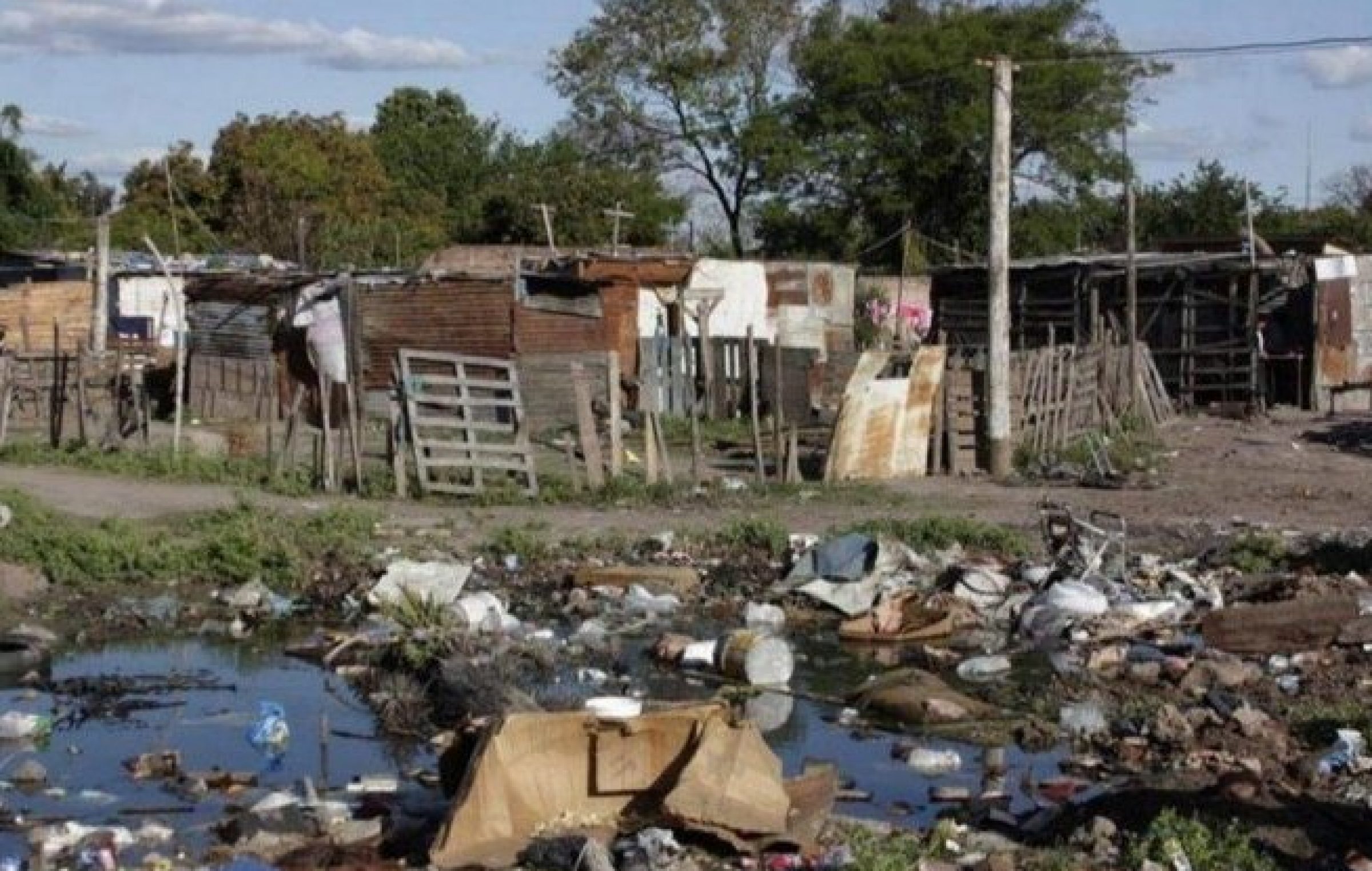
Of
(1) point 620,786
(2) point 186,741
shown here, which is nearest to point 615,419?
(2) point 186,741

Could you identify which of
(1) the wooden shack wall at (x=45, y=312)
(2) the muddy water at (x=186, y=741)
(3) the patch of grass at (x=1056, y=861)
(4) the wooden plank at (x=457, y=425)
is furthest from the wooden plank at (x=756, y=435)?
(1) the wooden shack wall at (x=45, y=312)

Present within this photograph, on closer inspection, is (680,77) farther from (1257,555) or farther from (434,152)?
(1257,555)

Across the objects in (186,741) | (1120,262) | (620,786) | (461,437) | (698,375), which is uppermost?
(1120,262)

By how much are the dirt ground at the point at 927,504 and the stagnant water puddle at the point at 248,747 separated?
470 cm

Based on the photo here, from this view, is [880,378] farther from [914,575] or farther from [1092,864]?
[1092,864]

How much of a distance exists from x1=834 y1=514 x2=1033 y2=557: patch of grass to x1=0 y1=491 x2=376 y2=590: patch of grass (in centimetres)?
422

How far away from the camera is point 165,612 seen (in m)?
15.0

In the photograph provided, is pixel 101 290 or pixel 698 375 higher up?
pixel 101 290

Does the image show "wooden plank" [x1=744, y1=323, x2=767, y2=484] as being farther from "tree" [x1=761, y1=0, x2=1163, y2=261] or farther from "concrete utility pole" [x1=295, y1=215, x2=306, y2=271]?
"tree" [x1=761, y1=0, x2=1163, y2=261]

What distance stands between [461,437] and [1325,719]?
11.5 m

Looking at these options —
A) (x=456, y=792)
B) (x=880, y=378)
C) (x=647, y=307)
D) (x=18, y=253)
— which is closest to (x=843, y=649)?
(x=456, y=792)

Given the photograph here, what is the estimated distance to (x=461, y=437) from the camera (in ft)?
68.1

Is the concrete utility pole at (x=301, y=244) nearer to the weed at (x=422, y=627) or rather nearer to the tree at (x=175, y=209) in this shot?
the tree at (x=175, y=209)

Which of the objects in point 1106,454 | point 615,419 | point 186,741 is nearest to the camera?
point 186,741
